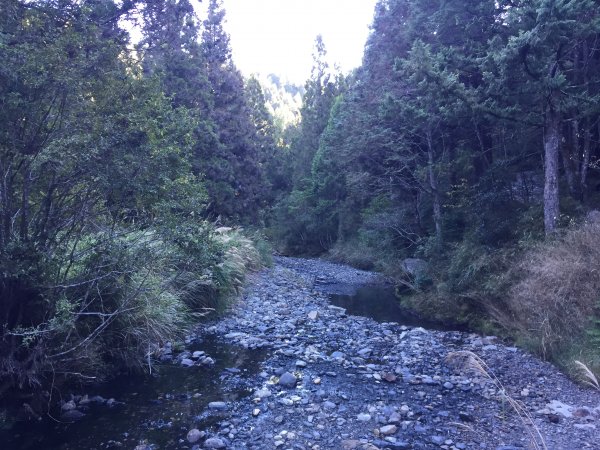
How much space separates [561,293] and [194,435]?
6535mm

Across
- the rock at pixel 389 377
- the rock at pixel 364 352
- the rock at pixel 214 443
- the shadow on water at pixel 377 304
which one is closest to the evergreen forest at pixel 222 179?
→ the shadow on water at pixel 377 304

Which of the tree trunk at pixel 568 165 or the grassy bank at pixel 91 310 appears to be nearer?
the grassy bank at pixel 91 310

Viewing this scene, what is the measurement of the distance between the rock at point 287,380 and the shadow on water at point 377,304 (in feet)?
19.1

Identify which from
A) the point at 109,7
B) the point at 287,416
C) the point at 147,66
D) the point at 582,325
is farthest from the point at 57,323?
the point at 147,66

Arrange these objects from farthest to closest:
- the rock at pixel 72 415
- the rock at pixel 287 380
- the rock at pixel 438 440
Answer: the rock at pixel 287 380 < the rock at pixel 72 415 < the rock at pixel 438 440

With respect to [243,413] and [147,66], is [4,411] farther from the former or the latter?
[147,66]

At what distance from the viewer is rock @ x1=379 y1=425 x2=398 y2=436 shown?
5.56m

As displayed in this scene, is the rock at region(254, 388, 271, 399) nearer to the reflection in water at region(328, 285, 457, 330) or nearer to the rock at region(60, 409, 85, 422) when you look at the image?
the rock at region(60, 409, 85, 422)

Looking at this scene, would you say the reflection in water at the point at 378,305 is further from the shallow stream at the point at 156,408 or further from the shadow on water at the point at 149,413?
the shadow on water at the point at 149,413

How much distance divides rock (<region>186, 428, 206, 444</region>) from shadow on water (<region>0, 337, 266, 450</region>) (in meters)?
0.11

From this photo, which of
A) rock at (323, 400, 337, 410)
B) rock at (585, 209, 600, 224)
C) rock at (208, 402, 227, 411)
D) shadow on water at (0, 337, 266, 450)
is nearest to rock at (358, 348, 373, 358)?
shadow on water at (0, 337, 266, 450)

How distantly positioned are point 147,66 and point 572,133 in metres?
12.8

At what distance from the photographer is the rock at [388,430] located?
556 centimetres

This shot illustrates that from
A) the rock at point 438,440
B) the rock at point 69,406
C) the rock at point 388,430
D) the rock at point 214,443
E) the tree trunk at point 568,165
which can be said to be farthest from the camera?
the tree trunk at point 568,165
